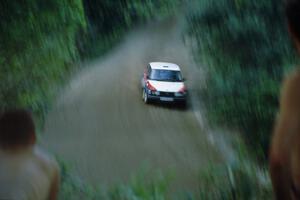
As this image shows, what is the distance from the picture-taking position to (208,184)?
7.95 ft

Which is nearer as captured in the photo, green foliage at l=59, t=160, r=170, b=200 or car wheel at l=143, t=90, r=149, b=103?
green foliage at l=59, t=160, r=170, b=200

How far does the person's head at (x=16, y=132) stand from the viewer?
160cm

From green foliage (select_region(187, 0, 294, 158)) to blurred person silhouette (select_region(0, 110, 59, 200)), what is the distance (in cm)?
134

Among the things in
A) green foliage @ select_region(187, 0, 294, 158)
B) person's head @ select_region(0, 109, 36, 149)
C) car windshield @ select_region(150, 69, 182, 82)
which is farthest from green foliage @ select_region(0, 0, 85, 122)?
person's head @ select_region(0, 109, 36, 149)

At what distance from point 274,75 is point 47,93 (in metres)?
1.43

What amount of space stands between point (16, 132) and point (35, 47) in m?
1.27

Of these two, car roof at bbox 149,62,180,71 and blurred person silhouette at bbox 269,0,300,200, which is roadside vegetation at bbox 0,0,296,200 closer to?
car roof at bbox 149,62,180,71

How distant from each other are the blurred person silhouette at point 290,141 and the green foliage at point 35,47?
64.4 inches

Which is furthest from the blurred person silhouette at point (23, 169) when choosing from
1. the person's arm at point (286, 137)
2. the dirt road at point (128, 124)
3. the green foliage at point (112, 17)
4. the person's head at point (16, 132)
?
the green foliage at point (112, 17)

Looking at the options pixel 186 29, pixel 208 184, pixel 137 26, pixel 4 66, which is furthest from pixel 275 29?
pixel 4 66

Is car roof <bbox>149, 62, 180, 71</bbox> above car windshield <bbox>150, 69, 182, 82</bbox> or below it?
above

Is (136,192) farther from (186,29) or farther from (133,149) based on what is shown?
(186,29)

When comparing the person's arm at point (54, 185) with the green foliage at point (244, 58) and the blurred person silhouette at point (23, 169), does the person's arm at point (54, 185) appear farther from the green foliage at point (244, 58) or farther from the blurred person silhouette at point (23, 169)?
the green foliage at point (244, 58)

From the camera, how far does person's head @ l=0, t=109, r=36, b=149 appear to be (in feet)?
5.25
